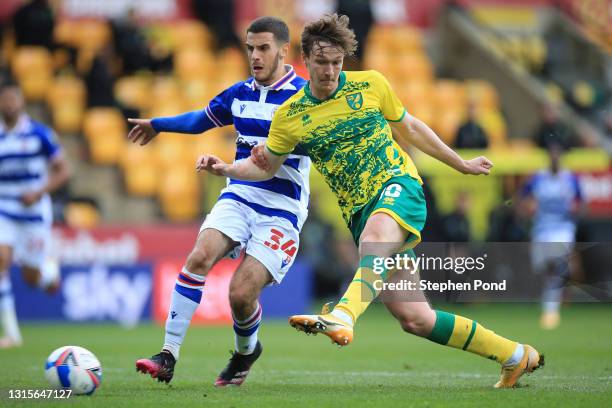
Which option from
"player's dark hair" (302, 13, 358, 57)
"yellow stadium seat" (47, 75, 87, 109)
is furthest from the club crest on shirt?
"yellow stadium seat" (47, 75, 87, 109)

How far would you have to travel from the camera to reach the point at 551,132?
17.5 metres

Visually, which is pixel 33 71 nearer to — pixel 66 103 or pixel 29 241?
pixel 66 103

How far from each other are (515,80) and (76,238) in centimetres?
1085

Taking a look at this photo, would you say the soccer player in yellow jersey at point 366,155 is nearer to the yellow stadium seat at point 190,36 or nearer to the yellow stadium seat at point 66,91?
the yellow stadium seat at point 66,91

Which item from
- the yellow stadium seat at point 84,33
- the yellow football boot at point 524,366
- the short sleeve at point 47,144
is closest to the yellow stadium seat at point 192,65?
the yellow stadium seat at point 84,33

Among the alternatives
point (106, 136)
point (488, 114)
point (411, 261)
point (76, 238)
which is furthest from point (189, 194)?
point (411, 261)

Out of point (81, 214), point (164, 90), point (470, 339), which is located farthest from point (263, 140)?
point (164, 90)

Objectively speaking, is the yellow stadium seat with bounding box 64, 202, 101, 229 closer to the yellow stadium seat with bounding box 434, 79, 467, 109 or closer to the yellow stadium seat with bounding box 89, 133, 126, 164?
the yellow stadium seat with bounding box 89, 133, 126, 164

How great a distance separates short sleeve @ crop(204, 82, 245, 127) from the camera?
26.2 feet

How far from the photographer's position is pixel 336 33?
6707 mm

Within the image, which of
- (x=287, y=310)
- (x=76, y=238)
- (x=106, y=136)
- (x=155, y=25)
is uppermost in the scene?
(x=155, y=25)

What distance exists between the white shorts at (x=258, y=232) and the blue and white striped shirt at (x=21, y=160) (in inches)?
196

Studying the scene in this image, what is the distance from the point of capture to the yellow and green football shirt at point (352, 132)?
687 centimetres

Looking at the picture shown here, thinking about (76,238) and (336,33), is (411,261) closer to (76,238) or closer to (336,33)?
(336,33)
